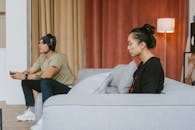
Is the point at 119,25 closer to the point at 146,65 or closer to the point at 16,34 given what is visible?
the point at 16,34

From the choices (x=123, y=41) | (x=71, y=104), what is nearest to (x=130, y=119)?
(x=71, y=104)

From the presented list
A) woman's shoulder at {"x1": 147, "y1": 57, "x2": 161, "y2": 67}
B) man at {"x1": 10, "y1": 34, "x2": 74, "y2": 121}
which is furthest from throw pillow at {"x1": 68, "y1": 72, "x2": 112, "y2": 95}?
man at {"x1": 10, "y1": 34, "x2": 74, "y2": 121}

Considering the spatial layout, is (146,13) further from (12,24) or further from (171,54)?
(12,24)

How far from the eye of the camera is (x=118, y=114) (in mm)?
1716

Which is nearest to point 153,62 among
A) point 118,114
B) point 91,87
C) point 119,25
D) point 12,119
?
point 91,87

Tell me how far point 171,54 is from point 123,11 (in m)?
1.08

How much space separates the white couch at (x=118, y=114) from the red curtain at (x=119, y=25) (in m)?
3.74

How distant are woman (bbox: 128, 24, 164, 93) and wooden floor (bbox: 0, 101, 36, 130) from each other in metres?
1.77

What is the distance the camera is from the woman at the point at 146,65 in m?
2.05

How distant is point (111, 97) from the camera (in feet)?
5.92

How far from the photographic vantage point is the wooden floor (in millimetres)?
3578

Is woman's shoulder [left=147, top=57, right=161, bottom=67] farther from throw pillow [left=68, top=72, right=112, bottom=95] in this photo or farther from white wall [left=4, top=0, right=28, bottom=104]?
white wall [left=4, top=0, right=28, bottom=104]

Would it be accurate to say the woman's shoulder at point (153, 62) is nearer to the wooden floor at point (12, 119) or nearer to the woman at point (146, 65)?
the woman at point (146, 65)

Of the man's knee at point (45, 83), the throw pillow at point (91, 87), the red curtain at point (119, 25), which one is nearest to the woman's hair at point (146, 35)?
the throw pillow at point (91, 87)
